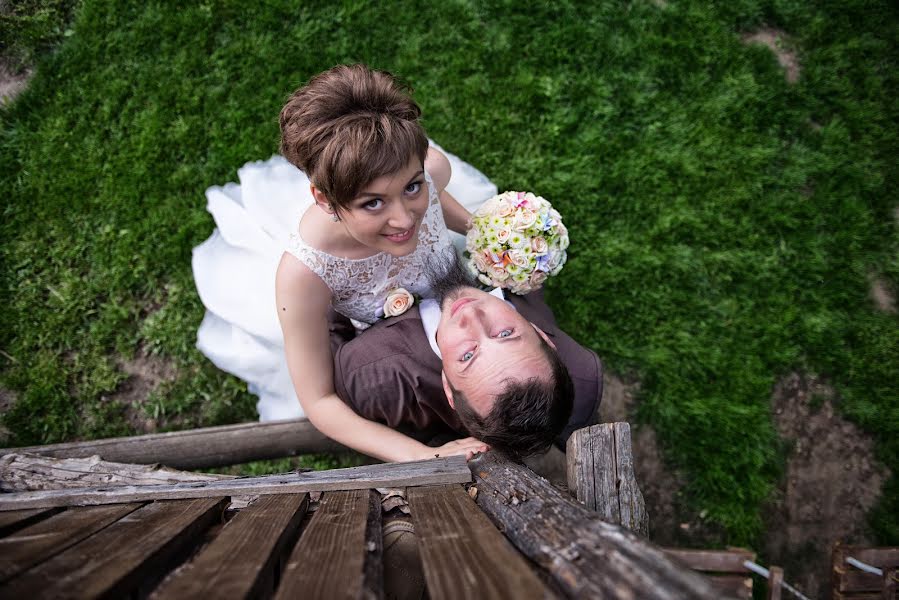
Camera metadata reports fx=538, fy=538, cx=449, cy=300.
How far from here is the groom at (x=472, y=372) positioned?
2.28m

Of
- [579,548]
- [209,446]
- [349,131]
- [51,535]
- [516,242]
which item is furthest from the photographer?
[209,446]

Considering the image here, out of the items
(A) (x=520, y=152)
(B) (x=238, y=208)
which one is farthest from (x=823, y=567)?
(B) (x=238, y=208)

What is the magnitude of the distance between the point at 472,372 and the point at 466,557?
40.9 inches

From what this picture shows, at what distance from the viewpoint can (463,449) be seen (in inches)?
94.6

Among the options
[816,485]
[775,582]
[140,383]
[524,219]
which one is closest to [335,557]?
[524,219]

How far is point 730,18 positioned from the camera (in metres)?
4.31

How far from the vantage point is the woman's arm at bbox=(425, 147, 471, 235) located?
2955 millimetres

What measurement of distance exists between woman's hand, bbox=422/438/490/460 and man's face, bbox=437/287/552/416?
→ 0.17 m

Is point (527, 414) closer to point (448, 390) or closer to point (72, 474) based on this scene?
point (448, 390)

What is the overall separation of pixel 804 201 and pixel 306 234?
12.4 ft

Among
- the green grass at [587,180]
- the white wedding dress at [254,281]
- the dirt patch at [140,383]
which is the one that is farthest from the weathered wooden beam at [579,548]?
the dirt patch at [140,383]

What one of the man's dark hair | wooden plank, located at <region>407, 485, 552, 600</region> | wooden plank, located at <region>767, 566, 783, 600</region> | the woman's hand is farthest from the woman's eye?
wooden plank, located at <region>767, 566, 783, 600</region>

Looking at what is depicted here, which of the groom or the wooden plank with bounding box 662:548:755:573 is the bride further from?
the wooden plank with bounding box 662:548:755:573

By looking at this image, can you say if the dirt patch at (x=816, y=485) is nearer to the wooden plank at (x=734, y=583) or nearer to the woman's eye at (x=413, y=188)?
the wooden plank at (x=734, y=583)
